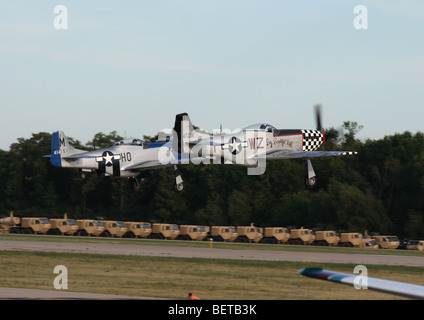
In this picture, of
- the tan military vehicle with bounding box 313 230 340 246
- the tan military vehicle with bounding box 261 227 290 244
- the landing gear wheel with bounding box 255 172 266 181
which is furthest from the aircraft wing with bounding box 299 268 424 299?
the tan military vehicle with bounding box 261 227 290 244

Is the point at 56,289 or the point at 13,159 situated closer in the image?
the point at 56,289

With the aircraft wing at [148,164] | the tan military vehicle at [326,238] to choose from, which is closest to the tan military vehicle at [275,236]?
the tan military vehicle at [326,238]

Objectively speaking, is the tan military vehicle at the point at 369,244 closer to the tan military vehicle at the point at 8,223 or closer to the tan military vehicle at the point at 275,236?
the tan military vehicle at the point at 275,236

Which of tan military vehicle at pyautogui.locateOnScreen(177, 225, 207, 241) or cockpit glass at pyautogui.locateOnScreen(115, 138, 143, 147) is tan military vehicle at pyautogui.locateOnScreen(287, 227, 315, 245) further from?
cockpit glass at pyautogui.locateOnScreen(115, 138, 143, 147)

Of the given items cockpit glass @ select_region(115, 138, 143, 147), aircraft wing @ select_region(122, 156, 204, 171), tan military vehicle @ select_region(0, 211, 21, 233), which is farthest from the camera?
tan military vehicle @ select_region(0, 211, 21, 233)

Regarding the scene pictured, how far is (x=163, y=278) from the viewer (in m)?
33.4

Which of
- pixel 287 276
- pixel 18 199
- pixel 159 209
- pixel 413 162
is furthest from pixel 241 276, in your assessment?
pixel 18 199

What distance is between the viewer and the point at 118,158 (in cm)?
4281

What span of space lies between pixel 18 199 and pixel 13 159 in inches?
317

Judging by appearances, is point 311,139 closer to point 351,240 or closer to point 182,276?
point 182,276

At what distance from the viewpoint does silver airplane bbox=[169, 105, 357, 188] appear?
38719 millimetres

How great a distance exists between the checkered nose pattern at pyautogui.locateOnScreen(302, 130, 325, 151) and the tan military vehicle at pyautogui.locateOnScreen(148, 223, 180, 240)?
4202 cm
